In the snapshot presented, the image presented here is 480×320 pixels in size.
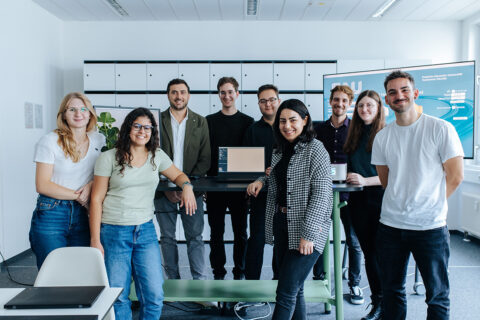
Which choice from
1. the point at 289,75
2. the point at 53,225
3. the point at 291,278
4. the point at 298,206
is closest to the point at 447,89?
the point at 289,75

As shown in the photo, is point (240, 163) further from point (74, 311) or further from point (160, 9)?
point (160, 9)

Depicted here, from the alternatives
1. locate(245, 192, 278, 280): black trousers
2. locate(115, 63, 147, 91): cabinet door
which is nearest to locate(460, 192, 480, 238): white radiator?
locate(245, 192, 278, 280): black trousers

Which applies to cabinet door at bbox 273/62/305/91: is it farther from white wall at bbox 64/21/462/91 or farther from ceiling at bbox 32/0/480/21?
ceiling at bbox 32/0/480/21

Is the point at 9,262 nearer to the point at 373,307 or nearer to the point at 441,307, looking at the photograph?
the point at 373,307

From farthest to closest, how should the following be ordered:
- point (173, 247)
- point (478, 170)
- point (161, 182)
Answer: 1. point (478, 170)
2. point (173, 247)
3. point (161, 182)

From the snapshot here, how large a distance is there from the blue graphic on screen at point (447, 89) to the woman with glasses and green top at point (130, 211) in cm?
285

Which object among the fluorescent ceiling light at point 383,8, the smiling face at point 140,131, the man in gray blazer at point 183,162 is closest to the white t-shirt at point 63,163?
the smiling face at point 140,131

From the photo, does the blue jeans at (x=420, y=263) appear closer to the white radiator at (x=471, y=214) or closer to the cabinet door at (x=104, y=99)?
the white radiator at (x=471, y=214)

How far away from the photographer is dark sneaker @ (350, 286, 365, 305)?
2.72 m

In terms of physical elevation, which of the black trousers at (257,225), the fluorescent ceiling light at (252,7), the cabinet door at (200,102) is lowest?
the black trousers at (257,225)


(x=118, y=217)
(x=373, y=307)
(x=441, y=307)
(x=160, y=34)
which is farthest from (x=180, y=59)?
(x=441, y=307)

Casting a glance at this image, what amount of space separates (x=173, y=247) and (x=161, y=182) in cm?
60

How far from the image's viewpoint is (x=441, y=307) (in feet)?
5.66

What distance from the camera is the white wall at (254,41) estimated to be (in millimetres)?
4801
